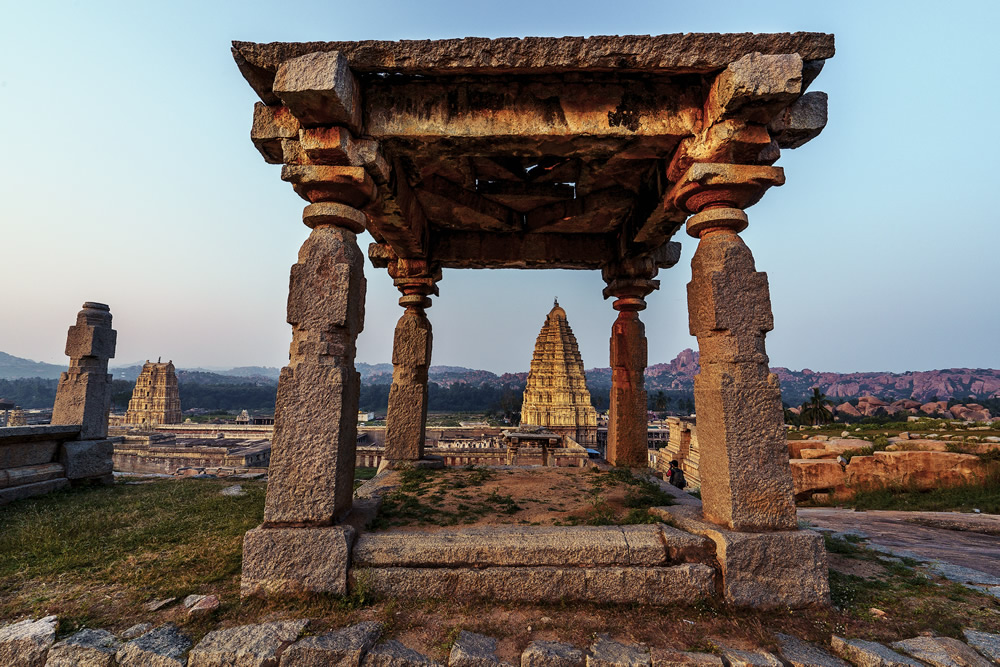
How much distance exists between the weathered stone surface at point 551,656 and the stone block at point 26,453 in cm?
800

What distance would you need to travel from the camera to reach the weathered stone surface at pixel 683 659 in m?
2.65

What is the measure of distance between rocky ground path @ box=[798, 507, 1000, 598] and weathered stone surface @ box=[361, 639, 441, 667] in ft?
14.9

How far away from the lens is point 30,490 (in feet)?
20.4

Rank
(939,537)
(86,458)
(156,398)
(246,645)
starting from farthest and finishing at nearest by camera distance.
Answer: (156,398)
(86,458)
(939,537)
(246,645)

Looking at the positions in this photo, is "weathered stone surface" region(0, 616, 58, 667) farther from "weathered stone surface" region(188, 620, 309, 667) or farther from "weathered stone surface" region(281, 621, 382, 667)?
"weathered stone surface" region(281, 621, 382, 667)

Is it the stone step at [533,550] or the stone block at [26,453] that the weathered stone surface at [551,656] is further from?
the stone block at [26,453]

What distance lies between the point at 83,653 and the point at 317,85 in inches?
169

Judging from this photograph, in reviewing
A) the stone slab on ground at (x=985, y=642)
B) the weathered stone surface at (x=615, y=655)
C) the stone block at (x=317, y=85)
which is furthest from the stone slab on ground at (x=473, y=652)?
the stone block at (x=317, y=85)

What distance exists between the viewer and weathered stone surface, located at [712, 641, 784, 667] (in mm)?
2625

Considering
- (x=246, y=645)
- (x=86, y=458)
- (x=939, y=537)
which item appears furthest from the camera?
(x=86, y=458)

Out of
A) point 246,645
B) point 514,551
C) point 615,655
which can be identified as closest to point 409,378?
point 514,551

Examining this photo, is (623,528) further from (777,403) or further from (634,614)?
(777,403)

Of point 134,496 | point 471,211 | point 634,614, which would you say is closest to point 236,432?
point 134,496

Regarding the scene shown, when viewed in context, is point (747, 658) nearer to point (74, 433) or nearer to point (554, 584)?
point (554, 584)
